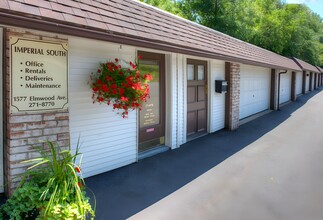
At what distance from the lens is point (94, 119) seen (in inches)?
176

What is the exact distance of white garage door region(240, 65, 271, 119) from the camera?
1073cm

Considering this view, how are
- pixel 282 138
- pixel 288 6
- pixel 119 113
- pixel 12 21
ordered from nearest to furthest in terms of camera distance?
pixel 12 21
pixel 119 113
pixel 282 138
pixel 288 6

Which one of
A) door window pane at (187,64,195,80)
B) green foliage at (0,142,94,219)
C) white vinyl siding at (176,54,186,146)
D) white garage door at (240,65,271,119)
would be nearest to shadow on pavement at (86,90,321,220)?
white vinyl siding at (176,54,186,146)

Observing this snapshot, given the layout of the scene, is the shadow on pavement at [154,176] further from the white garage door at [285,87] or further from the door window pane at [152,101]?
the white garage door at [285,87]

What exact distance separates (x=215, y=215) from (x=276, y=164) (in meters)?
2.67

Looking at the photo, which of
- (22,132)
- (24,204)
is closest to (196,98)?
(22,132)

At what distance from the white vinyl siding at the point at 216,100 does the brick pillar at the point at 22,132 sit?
17.9 feet

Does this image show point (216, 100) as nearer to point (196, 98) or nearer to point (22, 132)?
point (196, 98)

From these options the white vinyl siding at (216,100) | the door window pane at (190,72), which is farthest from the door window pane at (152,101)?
the white vinyl siding at (216,100)

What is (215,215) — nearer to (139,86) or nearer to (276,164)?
(139,86)

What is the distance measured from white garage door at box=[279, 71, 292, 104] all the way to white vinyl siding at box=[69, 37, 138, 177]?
1448 centimetres

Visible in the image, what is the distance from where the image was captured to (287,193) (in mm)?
3988

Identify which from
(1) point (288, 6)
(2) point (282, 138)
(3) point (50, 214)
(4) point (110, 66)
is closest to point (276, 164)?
(2) point (282, 138)

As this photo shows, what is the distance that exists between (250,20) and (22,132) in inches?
990
